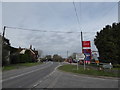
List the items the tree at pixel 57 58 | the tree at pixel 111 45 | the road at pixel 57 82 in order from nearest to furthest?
1. the road at pixel 57 82
2. the tree at pixel 111 45
3. the tree at pixel 57 58

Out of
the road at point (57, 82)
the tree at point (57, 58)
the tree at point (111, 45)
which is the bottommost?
the tree at point (57, 58)

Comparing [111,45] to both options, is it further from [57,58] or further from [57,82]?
[57,58]

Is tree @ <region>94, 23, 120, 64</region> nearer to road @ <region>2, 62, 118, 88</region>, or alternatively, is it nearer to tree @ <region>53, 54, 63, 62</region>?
road @ <region>2, 62, 118, 88</region>

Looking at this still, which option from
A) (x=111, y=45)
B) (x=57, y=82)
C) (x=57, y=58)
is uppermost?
(x=111, y=45)

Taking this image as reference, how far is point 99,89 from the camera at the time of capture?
9.67 metres

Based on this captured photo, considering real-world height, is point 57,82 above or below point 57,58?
above

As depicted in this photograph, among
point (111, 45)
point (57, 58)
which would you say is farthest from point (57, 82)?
point (57, 58)

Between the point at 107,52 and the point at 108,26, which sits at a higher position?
the point at 108,26

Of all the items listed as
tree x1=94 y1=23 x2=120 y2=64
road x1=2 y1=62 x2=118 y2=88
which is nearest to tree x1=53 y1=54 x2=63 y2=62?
tree x1=94 y1=23 x2=120 y2=64

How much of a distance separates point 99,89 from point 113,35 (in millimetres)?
31534

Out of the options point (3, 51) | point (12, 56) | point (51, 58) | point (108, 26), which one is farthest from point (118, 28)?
point (51, 58)

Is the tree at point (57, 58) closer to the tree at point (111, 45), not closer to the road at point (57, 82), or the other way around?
the tree at point (111, 45)

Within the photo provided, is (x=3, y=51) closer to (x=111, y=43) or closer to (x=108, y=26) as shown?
(x=111, y=43)

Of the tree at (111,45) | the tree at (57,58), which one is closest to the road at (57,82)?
the tree at (111,45)
